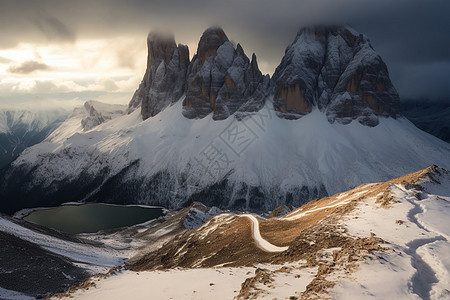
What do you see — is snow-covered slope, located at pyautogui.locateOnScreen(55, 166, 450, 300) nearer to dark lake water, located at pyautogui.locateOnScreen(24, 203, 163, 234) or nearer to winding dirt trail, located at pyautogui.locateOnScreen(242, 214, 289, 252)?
winding dirt trail, located at pyautogui.locateOnScreen(242, 214, 289, 252)

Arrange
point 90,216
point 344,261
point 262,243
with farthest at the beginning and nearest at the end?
point 90,216, point 262,243, point 344,261

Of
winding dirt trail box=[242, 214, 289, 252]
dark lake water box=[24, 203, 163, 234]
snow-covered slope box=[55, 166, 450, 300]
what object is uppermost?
snow-covered slope box=[55, 166, 450, 300]

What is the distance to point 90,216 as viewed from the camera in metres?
166

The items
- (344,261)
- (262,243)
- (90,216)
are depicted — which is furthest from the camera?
(90,216)

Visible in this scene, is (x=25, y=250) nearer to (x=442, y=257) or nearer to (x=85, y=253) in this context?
(x=85, y=253)

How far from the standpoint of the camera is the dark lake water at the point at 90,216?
484ft

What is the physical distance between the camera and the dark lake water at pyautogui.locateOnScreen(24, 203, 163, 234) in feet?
484

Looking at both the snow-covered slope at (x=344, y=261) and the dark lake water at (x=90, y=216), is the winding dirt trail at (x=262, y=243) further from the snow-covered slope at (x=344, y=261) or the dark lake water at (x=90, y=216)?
the dark lake water at (x=90, y=216)

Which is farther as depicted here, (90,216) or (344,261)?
(90,216)

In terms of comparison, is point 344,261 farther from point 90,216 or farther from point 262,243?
point 90,216

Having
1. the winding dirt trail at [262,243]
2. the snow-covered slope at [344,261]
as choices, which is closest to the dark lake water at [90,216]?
the winding dirt trail at [262,243]

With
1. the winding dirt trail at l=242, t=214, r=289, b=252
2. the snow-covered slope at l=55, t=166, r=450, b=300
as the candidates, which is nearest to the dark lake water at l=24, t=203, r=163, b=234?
the winding dirt trail at l=242, t=214, r=289, b=252

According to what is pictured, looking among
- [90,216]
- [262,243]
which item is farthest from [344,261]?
[90,216]

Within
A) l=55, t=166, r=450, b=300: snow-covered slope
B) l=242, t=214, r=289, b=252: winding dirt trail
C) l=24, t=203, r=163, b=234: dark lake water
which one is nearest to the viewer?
l=55, t=166, r=450, b=300: snow-covered slope
